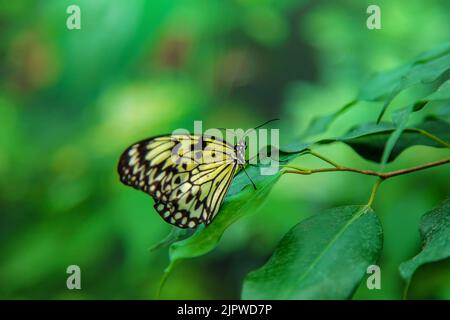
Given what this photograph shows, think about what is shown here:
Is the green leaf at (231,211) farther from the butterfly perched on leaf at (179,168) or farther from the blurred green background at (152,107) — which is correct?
the blurred green background at (152,107)

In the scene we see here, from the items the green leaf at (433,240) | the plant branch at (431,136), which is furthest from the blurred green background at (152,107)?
the green leaf at (433,240)

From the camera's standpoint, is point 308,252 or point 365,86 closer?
point 308,252

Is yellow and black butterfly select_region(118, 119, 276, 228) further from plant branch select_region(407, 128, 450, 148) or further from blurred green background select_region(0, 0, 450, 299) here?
blurred green background select_region(0, 0, 450, 299)

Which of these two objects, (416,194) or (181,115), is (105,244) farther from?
(416,194)

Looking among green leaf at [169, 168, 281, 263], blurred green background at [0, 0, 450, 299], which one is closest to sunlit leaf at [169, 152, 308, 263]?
green leaf at [169, 168, 281, 263]

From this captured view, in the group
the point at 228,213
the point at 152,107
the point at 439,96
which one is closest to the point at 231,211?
the point at 228,213
